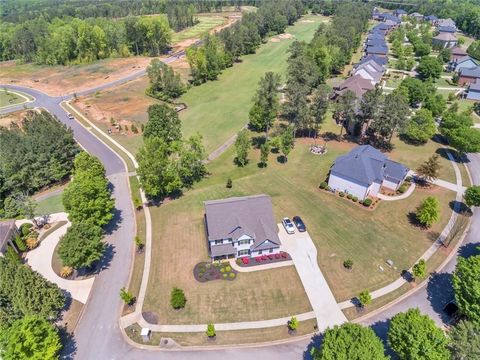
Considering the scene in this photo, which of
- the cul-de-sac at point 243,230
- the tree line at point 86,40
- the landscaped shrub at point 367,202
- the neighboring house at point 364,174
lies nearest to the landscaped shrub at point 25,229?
the cul-de-sac at point 243,230

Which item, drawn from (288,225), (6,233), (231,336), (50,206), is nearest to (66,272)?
(6,233)

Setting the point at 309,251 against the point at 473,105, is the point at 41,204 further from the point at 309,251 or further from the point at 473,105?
the point at 473,105

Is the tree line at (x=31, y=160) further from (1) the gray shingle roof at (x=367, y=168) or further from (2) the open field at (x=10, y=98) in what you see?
(1) the gray shingle roof at (x=367, y=168)

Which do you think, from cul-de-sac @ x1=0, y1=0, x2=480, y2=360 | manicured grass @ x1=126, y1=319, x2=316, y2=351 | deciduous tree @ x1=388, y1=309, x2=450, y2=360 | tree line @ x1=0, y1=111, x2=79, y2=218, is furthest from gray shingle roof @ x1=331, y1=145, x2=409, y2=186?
tree line @ x1=0, y1=111, x2=79, y2=218

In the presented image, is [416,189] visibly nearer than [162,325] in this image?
No

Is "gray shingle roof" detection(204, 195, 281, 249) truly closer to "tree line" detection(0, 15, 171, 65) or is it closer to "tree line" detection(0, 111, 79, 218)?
"tree line" detection(0, 111, 79, 218)

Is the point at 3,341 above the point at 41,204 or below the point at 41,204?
above

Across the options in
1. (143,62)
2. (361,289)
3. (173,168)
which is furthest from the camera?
(143,62)

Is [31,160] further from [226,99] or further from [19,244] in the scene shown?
[226,99]

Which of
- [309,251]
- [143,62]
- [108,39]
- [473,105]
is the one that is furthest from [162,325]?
[108,39]
